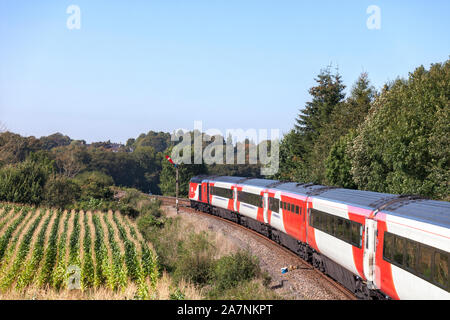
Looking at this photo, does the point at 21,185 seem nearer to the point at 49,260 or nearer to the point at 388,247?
the point at 49,260

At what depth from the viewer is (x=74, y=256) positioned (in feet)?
74.5

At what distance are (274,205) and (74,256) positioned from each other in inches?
455

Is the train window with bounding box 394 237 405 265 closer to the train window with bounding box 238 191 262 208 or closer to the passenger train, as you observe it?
the passenger train

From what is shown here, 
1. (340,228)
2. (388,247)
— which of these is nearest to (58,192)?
→ (340,228)

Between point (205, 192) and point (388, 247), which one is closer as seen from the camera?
point (388, 247)

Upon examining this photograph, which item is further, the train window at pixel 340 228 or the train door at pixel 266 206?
the train door at pixel 266 206

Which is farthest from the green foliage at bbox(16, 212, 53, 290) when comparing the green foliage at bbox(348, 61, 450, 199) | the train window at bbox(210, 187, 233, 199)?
the green foliage at bbox(348, 61, 450, 199)

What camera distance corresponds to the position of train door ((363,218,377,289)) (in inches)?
477

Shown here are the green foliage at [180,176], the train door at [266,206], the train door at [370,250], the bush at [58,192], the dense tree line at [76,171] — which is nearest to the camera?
the train door at [370,250]

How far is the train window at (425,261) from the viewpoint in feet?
30.2

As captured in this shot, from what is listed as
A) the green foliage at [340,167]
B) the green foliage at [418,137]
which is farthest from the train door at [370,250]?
the green foliage at [340,167]

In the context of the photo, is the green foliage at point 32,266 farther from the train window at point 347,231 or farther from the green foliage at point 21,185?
the green foliage at point 21,185

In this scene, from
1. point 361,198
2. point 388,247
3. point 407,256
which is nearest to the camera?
point 407,256
